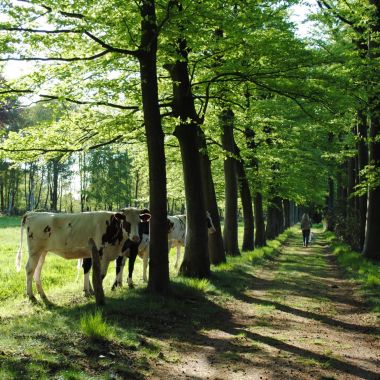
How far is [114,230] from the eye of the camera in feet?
38.4

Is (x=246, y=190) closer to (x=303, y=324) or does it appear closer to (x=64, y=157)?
(x=64, y=157)

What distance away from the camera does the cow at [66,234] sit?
36.6 feet

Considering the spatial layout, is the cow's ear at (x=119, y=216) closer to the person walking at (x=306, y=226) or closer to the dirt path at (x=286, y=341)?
the dirt path at (x=286, y=341)

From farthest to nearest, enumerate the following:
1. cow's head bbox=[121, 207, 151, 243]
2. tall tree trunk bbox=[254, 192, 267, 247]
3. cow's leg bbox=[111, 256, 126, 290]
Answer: tall tree trunk bbox=[254, 192, 267, 247]
cow's leg bbox=[111, 256, 126, 290]
cow's head bbox=[121, 207, 151, 243]

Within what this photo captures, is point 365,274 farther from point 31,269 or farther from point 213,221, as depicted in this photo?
point 31,269

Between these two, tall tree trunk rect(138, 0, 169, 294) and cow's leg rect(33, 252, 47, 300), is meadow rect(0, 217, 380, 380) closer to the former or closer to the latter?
cow's leg rect(33, 252, 47, 300)

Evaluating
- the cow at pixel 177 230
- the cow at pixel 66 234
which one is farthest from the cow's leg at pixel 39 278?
the cow at pixel 177 230

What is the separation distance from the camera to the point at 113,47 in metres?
10.8

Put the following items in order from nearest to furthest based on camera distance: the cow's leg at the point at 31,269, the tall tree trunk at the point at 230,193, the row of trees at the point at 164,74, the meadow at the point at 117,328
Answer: the meadow at the point at 117,328 < the row of trees at the point at 164,74 < the cow's leg at the point at 31,269 < the tall tree trunk at the point at 230,193

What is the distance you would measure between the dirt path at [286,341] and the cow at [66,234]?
3.23 metres

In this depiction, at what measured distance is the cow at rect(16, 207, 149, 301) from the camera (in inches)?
440

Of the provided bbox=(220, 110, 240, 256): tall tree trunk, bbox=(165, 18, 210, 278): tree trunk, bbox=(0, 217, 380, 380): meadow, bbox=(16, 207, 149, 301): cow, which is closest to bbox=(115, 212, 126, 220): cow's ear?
bbox=(16, 207, 149, 301): cow

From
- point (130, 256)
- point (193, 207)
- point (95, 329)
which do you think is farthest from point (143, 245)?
point (95, 329)

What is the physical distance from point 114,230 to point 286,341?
17.2 ft
